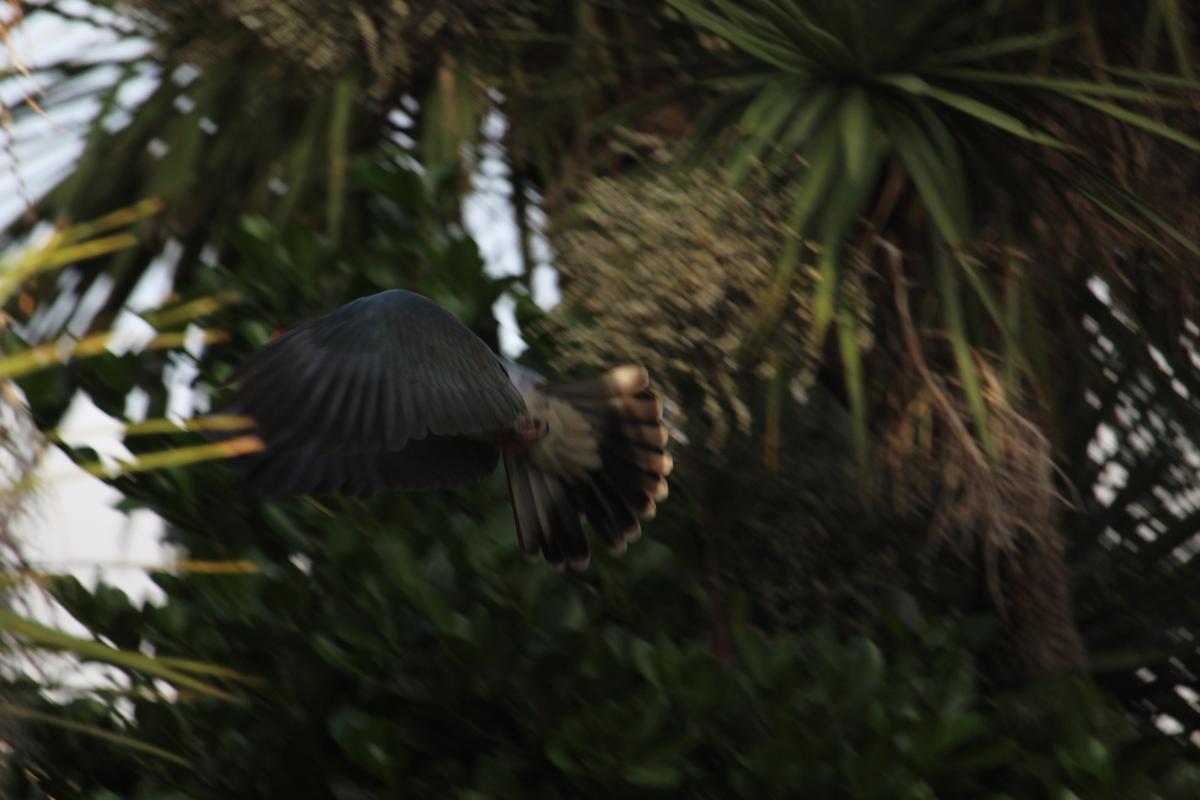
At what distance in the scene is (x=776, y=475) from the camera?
134 inches

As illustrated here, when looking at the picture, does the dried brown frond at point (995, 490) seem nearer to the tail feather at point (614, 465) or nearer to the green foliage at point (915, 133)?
the green foliage at point (915, 133)

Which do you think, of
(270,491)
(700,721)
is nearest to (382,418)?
(270,491)

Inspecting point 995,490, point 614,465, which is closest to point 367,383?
point 614,465

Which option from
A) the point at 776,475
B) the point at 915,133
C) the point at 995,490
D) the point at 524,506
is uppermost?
the point at 915,133

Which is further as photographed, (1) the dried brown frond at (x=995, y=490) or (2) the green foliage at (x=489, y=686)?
(1) the dried brown frond at (x=995, y=490)

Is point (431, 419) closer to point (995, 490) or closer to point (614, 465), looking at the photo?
point (614, 465)

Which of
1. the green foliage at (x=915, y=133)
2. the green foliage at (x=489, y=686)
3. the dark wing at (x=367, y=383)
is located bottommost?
the green foliage at (x=489, y=686)

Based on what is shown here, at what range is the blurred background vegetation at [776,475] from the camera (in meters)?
2.96

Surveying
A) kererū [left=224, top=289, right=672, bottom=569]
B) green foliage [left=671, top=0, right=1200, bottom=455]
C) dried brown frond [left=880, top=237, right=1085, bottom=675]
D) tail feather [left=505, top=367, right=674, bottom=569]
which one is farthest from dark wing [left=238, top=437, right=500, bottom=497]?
dried brown frond [left=880, top=237, right=1085, bottom=675]

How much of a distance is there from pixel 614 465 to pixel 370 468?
55cm

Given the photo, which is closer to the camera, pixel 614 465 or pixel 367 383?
pixel 367 383

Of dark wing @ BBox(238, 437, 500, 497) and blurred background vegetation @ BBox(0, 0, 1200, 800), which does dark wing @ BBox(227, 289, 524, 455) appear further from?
blurred background vegetation @ BBox(0, 0, 1200, 800)

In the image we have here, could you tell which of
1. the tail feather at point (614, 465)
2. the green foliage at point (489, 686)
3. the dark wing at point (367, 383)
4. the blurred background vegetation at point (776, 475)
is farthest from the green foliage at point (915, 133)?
the dark wing at point (367, 383)

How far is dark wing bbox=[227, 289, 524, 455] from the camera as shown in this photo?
265 cm
